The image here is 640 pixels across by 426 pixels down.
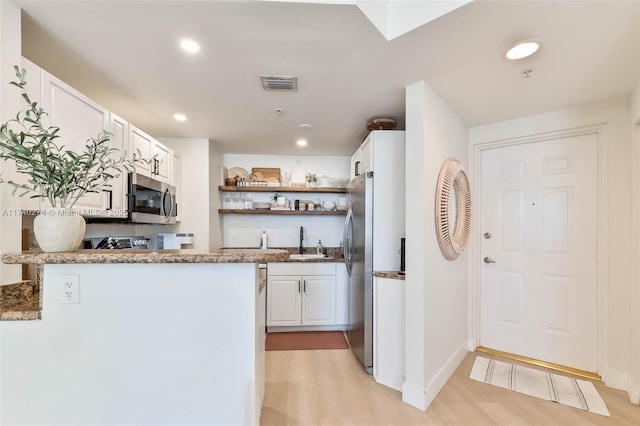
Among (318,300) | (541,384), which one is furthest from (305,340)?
(541,384)

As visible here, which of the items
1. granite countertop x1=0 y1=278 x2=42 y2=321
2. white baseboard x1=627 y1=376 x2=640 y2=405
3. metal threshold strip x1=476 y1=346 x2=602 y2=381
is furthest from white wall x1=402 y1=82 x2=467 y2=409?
granite countertop x1=0 y1=278 x2=42 y2=321

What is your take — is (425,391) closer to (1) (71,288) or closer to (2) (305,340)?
(2) (305,340)

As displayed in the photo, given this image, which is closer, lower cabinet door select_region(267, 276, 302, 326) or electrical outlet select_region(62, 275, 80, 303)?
electrical outlet select_region(62, 275, 80, 303)

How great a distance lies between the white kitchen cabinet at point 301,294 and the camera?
3.62m

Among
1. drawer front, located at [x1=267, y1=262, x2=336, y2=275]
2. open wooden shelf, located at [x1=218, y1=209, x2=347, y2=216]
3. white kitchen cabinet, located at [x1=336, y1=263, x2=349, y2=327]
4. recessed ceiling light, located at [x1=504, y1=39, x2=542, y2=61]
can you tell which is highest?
recessed ceiling light, located at [x1=504, y1=39, x2=542, y2=61]

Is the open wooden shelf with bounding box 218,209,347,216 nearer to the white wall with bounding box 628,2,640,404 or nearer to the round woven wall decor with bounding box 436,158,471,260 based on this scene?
the round woven wall decor with bounding box 436,158,471,260

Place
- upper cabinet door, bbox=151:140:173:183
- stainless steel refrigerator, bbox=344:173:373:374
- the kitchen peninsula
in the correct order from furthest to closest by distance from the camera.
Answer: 1. upper cabinet door, bbox=151:140:173:183
2. stainless steel refrigerator, bbox=344:173:373:374
3. the kitchen peninsula

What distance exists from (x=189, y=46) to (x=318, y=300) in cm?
295

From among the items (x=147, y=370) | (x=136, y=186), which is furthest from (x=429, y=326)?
(x=136, y=186)

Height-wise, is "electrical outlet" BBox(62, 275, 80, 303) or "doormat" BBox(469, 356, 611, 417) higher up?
"electrical outlet" BBox(62, 275, 80, 303)

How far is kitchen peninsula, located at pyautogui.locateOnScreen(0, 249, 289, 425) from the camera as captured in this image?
4.38ft

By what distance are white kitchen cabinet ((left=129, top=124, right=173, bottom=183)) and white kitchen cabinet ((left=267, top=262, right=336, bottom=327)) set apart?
163cm

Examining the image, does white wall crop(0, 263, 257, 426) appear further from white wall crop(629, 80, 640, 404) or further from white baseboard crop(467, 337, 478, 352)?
white wall crop(629, 80, 640, 404)

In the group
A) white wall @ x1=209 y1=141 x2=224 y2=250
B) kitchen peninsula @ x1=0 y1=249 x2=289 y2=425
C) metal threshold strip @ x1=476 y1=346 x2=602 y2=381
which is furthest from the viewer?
white wall @ x1=209 y1=141 x2=224 y2=250
